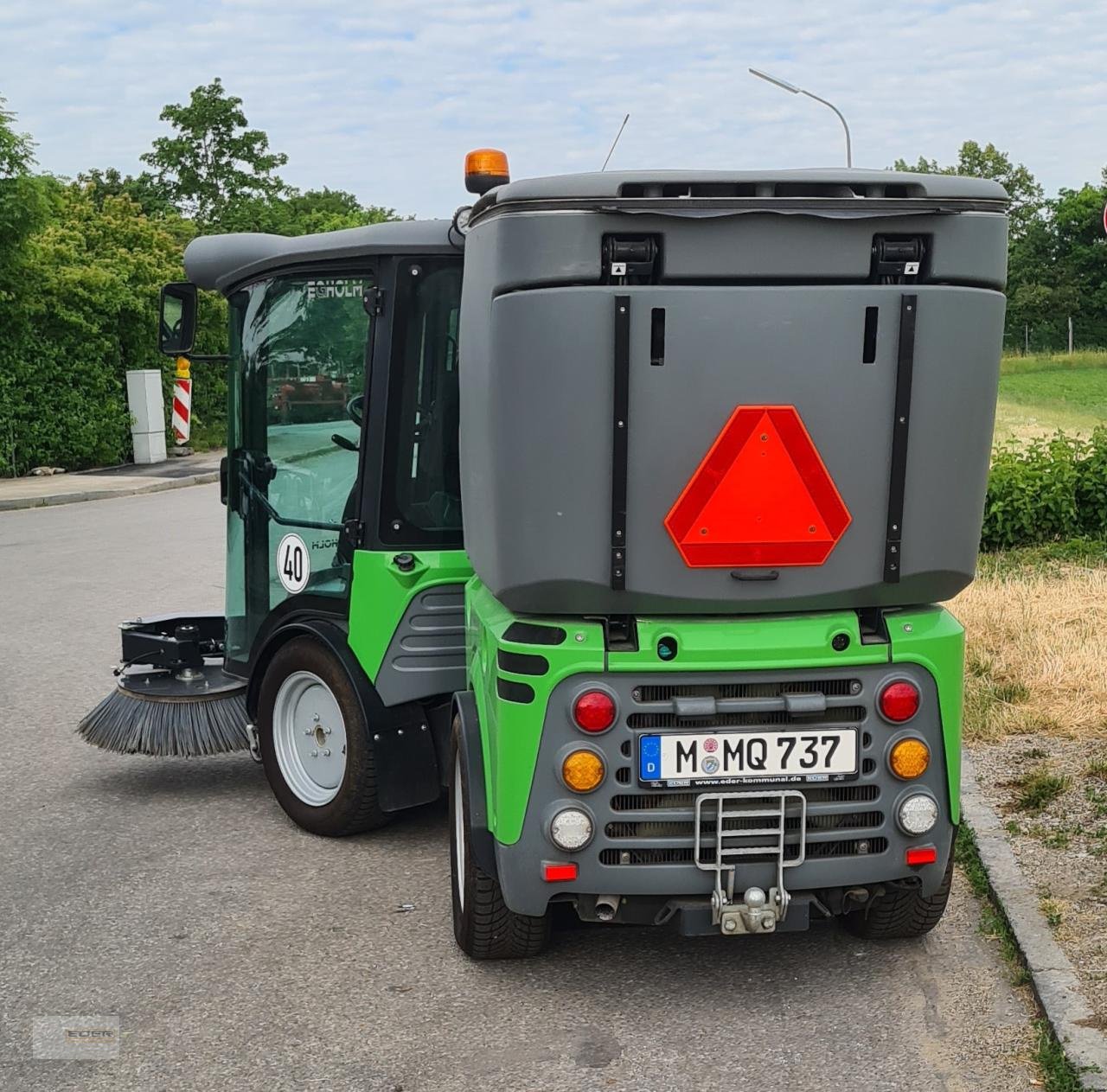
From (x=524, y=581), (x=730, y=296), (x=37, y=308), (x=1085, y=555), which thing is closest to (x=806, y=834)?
(x=524, y=581)

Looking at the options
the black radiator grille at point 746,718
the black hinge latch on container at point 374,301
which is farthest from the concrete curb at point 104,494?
the black radiator grille at point 746,718

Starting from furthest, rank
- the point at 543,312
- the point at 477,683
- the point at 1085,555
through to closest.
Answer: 1. the point at 1085,555
2. the point at 477,683
3. the point at 543,312

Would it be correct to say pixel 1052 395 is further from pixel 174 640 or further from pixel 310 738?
pixel 310 738

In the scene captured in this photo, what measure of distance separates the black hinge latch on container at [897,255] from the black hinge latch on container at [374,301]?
6.30 ft

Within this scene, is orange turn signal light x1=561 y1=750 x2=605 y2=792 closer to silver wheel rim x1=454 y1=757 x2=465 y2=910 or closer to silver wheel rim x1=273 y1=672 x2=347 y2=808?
silver wheel rim x1=454 y1=757 x2=465 y2=910

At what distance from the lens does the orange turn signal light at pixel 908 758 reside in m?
3.95

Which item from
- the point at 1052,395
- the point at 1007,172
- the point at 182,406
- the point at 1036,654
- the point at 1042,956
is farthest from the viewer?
the point at 1007,172

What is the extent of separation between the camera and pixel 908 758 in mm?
3957

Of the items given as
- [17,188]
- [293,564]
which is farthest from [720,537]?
[17,188]

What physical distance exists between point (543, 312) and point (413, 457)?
5.30 feet

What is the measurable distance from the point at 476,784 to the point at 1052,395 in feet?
143

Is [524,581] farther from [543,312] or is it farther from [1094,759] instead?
[1094,759]

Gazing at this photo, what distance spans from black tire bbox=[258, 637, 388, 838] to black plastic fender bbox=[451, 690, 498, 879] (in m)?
0.81

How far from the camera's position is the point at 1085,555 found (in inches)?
425
